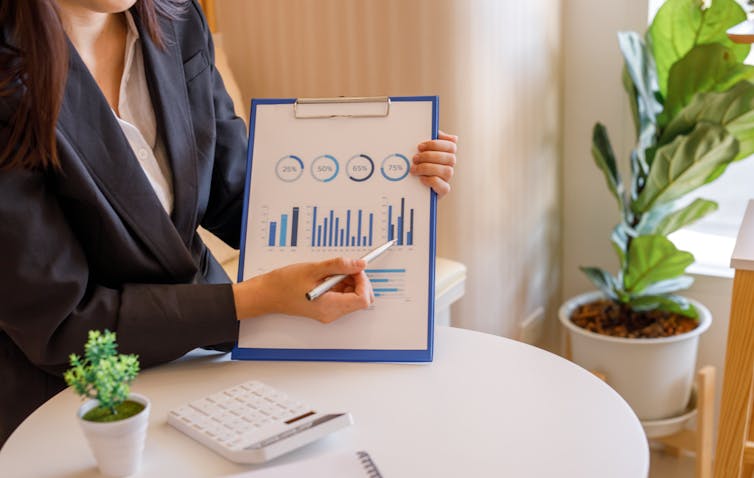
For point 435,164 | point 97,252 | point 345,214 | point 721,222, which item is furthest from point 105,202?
point 721,222

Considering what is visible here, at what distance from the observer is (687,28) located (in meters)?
1.97

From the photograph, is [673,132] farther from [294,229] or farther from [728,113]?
[294,229]

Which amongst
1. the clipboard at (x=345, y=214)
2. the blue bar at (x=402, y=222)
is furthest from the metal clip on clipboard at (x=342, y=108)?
the blue bar at (x=402, y=222)

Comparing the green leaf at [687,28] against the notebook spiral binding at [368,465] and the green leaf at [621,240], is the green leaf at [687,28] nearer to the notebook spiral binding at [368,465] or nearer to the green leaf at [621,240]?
the green leaf at [621,240]

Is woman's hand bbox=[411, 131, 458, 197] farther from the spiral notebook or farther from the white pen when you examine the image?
the spiral notebook

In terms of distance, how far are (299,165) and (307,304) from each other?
0.66ft

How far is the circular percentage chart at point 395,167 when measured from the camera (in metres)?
1.10

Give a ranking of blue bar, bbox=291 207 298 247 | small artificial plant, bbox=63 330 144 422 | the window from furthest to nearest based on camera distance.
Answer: the window, blue bar, bbox=291 207 298 247, small artificial plant, bbox=63 330 144 422

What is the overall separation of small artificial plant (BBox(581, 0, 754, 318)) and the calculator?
1339 mm

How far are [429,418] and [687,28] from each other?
143 cm

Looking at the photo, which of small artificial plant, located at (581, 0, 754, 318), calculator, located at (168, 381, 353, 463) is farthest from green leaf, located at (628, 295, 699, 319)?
calculator, located at (168, 381, 353, 463)

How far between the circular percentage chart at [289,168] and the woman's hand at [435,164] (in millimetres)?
149

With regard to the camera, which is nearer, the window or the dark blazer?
the dark blazer

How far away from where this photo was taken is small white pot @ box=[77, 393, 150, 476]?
2.51 feet
